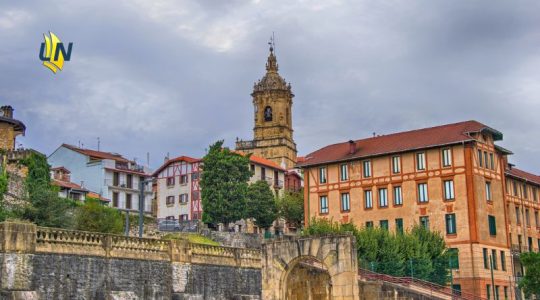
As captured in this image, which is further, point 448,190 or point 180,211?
point 180,211

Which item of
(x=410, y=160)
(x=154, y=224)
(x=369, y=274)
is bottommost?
(x=369, y=274)

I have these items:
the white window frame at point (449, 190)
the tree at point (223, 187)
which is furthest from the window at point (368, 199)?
the tree at point (223, 187)

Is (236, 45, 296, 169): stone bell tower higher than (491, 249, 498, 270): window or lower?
higher

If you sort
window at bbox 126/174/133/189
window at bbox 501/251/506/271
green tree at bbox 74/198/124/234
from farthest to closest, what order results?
window at bbox 126/174/133/189 → window at bbox 501/251/506/271 → green tree at bbox 74/198/124/234

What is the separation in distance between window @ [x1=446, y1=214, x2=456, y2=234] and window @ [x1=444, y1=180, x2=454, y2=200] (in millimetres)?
1582

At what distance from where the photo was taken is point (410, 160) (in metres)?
69.8

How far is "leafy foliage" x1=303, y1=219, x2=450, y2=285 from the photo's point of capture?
190 ft

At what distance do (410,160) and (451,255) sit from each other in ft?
32.6

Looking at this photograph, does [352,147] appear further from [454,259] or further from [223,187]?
[223,187]

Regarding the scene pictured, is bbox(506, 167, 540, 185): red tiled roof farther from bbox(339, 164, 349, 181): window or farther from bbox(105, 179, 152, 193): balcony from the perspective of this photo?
bbox(105, 179, 152, 193): balcony

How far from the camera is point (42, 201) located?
186 feet

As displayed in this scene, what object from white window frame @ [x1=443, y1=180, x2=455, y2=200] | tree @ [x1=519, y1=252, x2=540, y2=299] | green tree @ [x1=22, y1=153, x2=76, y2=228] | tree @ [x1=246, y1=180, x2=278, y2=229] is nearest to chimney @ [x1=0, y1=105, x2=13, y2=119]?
green tree @ [x1=22, y1=153, x2=76, y2=228]

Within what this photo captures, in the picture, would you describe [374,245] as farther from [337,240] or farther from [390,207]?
[337,240]

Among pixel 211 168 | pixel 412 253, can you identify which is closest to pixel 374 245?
pixel 412 253
